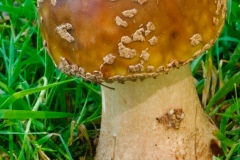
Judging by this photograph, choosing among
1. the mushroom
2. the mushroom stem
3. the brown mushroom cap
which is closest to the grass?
the mushroom stem

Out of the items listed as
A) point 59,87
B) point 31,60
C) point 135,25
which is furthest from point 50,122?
point 135,25

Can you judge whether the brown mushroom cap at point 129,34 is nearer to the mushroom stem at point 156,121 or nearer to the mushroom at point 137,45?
the mushroom at point 137,45

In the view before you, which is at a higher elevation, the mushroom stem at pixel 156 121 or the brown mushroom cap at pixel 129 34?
the brown mushroom cap at pixel 129 34

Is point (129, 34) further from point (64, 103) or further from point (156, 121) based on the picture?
point (64, 103)

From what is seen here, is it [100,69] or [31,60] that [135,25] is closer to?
[100,69]

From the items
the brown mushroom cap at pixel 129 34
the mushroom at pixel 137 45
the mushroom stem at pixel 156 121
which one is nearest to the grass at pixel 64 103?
the mushroom stem at pixel 156 121

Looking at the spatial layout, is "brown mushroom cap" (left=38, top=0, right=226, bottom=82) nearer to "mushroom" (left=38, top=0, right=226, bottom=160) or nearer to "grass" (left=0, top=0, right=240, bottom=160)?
"mushroom" (left=38, top=0, right=226, bottom=160)
